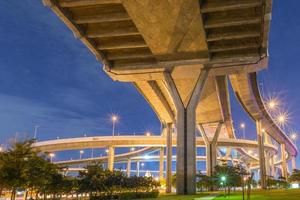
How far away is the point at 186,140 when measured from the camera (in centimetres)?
3556

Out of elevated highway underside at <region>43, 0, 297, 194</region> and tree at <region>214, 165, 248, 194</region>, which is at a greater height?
elevated highway underside at <region>43, 0, 297, 194</region>

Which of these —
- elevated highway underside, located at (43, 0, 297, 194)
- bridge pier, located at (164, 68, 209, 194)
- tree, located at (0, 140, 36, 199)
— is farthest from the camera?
bridge pier, located at (164, 68, 209, 194)

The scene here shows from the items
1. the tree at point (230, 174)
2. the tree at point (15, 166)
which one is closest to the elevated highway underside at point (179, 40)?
the tree at point (15, 166)

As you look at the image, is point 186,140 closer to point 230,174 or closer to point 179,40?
point 179,40

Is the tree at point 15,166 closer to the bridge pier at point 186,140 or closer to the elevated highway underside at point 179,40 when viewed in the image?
the elevated highway underside at point 179,40

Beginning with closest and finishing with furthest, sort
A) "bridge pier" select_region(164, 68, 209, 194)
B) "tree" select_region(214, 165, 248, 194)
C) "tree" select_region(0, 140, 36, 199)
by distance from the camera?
1. "tree" select_region(0, 140, 36, 199)
2. "bridge pier" select_region(164, 68, 209, 194)
3. "tree" select_region(214, 165, 248, 194)

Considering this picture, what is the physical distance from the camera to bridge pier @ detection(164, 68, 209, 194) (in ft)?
113

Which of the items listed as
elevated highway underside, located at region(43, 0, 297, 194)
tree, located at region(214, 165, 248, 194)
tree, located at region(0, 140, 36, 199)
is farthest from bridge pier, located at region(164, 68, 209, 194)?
tree, located at region(0, 140, 36, 199)

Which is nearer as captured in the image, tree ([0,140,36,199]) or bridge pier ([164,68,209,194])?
tree ([0,140,36,199])

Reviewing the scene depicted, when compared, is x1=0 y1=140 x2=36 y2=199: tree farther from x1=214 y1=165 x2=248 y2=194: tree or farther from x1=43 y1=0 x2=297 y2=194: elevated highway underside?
x1=214 y1=165 x2=248 y2=194: tree

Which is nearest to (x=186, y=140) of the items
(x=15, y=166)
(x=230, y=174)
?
(x=230, y=174)

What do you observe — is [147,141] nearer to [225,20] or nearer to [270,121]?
[270,121]

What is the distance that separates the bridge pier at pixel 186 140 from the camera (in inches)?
1359

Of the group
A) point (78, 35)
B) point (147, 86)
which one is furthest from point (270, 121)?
point (78, 35)
